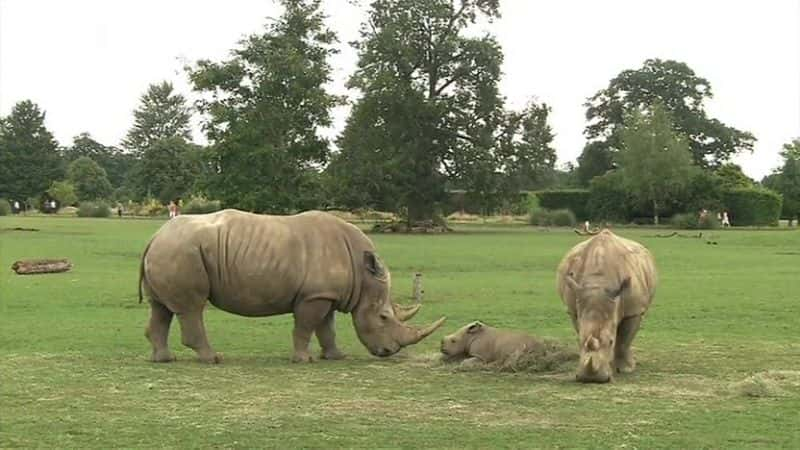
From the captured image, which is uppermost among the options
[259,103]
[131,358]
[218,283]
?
[259,103]

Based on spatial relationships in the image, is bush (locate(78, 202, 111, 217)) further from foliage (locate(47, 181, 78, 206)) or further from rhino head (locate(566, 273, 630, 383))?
rhino head (locate(566, 273, 630, 383))

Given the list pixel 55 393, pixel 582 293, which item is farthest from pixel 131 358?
pixel 582 293

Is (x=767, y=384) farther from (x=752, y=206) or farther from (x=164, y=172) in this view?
(x=164, y=172)

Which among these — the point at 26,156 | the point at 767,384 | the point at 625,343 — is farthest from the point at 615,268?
the point at 26,156

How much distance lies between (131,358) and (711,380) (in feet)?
25.1

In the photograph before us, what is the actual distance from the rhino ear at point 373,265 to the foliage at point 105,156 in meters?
141

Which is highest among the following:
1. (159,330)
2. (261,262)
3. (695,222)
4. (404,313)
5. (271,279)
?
(695,222)

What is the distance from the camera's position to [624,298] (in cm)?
1177

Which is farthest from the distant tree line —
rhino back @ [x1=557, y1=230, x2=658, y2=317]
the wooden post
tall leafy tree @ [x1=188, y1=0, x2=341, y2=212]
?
rhino back @ [x1=557, y1=230, x2=658, y2=317]

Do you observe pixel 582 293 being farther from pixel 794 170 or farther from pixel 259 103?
pixel 794 170

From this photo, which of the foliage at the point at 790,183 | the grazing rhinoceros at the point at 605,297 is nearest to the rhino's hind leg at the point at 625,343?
the grazing rhinoceros at the point at 605,297

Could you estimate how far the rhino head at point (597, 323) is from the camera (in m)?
11.1

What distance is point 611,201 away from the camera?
81500 mm

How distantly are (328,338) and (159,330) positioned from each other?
2341mm
